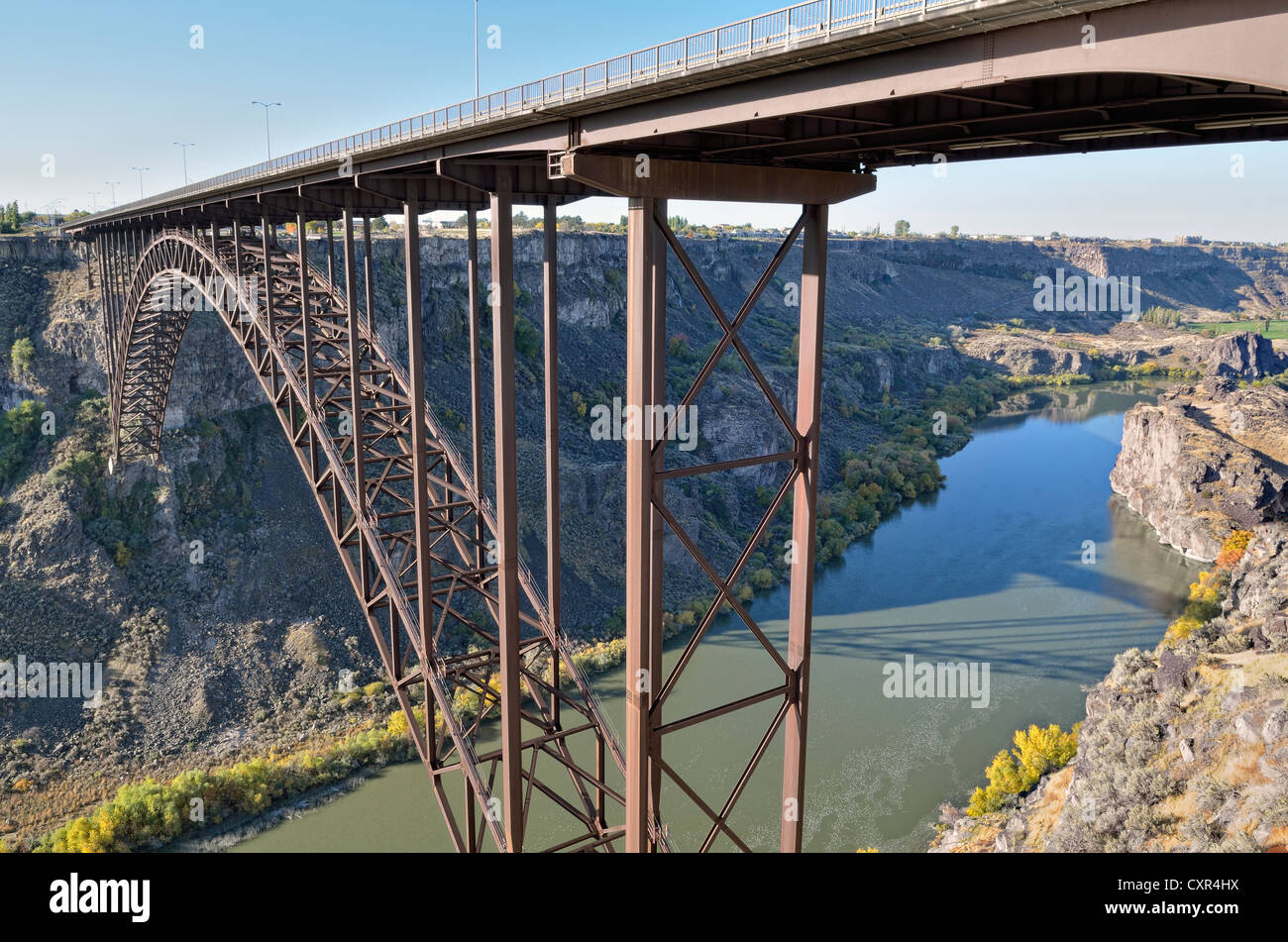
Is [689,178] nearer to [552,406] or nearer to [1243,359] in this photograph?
[552,406]

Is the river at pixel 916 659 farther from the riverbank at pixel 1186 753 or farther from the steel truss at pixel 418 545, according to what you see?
the steel truss at pixel 418 545

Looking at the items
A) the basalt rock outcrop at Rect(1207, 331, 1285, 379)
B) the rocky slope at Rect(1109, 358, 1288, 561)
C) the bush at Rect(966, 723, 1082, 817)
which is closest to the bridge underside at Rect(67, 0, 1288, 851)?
the bush at Rect(966, 723, 1082, 817)

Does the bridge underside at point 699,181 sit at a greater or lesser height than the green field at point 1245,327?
lesser

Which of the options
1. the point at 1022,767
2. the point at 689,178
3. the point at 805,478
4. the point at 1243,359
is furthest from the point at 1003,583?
the point at 1243,359

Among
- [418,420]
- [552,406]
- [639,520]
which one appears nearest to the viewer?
[639,520]

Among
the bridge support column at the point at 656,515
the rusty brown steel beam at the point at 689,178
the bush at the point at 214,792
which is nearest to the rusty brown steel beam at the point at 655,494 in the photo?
the bridge support column at the point at 656,515
